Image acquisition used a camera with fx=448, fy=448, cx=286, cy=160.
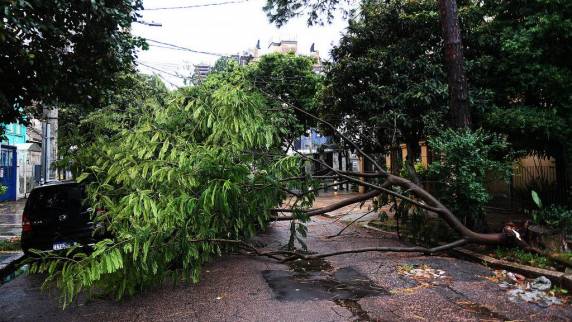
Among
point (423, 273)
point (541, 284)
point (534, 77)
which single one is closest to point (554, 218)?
point (541, 284)

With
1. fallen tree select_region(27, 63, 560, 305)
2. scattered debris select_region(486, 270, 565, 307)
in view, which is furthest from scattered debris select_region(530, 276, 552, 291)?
fallen tree select_region(27, 63, 560, 305)

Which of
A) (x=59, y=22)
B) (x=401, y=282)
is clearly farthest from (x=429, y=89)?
(x=59, y=22)

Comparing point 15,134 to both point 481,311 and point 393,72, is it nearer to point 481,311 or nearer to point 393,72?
point 393,72

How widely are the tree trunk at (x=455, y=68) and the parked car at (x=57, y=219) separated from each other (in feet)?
23.0

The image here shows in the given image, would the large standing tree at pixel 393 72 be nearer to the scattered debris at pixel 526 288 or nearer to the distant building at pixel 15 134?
the scattered debris at pixel 526 288

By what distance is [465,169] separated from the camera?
295 inches

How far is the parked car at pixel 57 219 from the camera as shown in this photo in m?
7.73

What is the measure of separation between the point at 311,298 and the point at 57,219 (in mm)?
4858

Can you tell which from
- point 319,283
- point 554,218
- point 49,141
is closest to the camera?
point 319,283

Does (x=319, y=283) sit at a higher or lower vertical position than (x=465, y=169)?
lower

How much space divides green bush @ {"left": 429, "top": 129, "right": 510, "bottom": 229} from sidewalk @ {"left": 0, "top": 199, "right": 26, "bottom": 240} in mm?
11105

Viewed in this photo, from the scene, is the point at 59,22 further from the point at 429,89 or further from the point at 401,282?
the point at 429,89

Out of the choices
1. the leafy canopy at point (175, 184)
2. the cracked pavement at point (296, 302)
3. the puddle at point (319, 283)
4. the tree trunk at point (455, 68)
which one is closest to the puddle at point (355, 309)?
the cracked pavement at point (296, 302)

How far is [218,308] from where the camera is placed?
538cm
